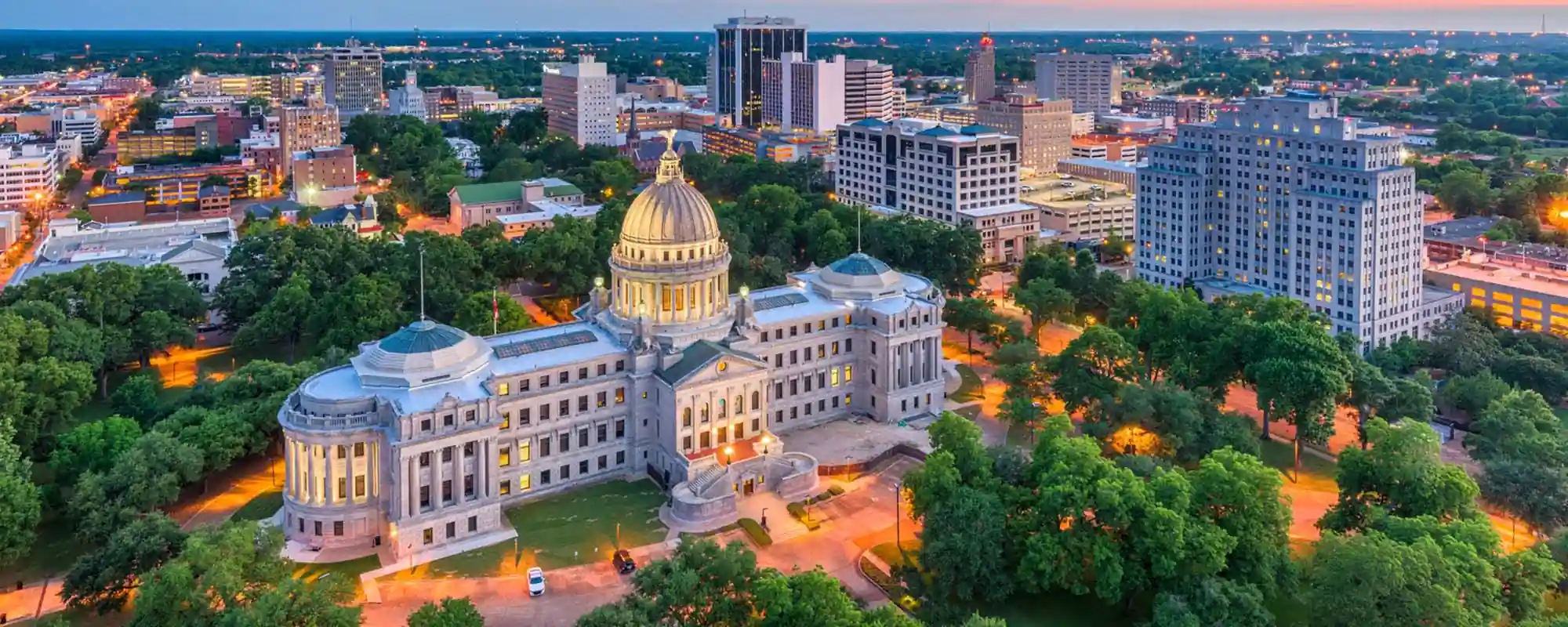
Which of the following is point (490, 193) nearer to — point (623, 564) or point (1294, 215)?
point (1294, 215)

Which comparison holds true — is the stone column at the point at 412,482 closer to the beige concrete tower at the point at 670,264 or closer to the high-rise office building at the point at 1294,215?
the beige concrete tower at the point at 670,264

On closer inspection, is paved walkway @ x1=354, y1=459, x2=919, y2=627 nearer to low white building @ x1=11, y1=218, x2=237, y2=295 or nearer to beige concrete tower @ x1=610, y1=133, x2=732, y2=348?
beige concrete tower @ x1=610, y1=133, x2=732, y2=348

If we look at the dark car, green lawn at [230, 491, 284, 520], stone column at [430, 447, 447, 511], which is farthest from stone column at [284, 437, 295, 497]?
the dark car

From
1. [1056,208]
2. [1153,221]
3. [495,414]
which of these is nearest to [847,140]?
[1056,208]

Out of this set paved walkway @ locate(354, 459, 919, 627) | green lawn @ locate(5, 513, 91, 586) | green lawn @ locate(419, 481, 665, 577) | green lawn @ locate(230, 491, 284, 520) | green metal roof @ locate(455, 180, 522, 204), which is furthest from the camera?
green metal roof @ locate(455, 180, 522, 204)

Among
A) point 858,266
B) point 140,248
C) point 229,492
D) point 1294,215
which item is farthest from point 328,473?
point 1294,215

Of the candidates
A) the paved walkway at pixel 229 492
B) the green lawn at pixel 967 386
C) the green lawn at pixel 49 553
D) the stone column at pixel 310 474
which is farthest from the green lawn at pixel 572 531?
the green lawn at pixel 967 386

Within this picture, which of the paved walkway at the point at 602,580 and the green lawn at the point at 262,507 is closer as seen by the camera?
the paved walkway at the point at 602,580
